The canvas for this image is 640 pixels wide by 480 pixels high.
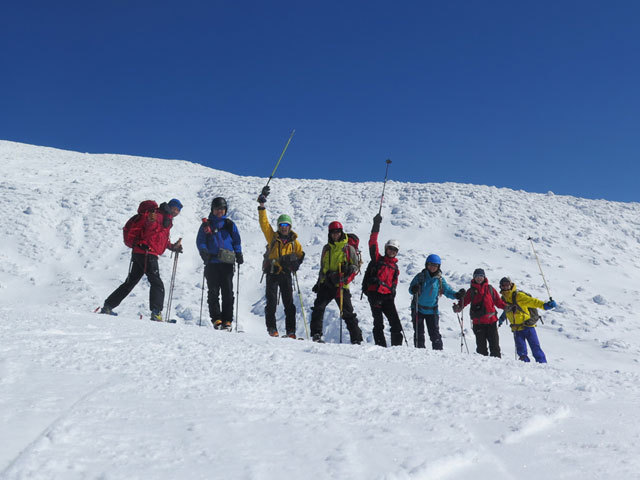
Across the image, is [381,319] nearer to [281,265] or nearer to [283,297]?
[283,297]

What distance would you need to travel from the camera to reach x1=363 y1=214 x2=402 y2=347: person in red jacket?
6.64 m

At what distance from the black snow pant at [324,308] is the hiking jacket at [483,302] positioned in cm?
232

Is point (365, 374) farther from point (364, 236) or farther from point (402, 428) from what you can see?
point (364, 236)

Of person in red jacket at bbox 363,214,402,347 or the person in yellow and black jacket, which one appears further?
the person in yellow and black jacket

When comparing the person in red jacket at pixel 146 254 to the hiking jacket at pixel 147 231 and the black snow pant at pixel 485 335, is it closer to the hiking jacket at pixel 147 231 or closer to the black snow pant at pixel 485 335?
the hiking jacket at pixel 147 231

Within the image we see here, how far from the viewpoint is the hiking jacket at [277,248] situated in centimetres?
685

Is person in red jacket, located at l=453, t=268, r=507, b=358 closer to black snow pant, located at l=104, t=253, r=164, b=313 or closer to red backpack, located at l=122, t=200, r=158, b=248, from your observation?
black snow pant, located at l=104, t=253, r=164, b=313

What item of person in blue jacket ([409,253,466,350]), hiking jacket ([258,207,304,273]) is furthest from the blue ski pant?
hiking jacket ([258,207,304,273])

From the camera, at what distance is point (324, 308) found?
6605 millimetres

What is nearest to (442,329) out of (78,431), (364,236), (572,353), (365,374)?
(572,353)

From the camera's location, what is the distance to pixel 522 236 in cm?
1861

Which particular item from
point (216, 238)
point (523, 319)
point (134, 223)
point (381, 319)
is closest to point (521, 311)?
point (523, 319)

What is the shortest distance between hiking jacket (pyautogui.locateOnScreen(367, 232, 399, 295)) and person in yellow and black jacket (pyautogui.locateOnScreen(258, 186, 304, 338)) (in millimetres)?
1041

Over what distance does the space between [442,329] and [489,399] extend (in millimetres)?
8738
